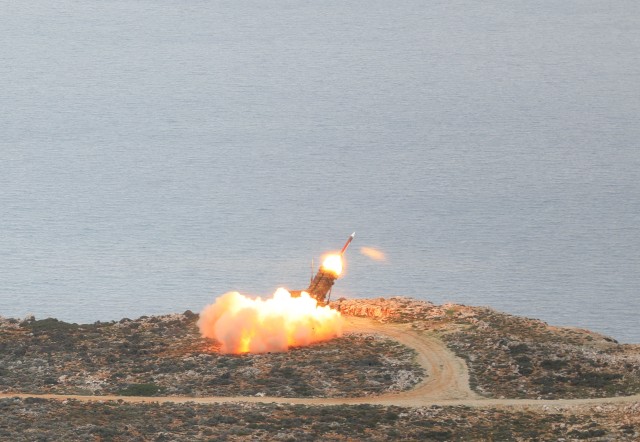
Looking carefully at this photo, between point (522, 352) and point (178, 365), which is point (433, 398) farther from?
point (178, 365)

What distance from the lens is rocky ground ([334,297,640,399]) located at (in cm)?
11625

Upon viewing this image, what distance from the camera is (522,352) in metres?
123

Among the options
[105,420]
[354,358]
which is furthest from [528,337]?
[105,420]

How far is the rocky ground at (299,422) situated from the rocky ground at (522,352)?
5799 mm

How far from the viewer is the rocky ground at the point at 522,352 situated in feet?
381

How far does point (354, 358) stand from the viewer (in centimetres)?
12244

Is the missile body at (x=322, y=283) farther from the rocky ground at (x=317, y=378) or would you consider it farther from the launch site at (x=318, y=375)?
the rocky ground at (x=317, y=378)

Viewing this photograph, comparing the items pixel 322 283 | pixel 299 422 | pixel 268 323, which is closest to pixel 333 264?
pixel 322 283

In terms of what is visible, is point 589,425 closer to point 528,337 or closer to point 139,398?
point 528,337

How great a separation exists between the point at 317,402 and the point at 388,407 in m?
5.42

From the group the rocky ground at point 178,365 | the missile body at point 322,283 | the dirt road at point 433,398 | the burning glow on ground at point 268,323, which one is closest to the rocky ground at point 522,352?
the dirt road at point 433,398

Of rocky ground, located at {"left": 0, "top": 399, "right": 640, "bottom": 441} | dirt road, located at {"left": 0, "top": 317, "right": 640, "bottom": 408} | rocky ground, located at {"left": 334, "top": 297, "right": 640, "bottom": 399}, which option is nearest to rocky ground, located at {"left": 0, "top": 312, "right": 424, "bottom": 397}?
dirt road, located at {"left": 0, "top": 317, "right": 640, "bottom": 408}

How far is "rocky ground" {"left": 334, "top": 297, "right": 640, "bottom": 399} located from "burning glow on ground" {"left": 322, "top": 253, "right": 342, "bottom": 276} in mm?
4957

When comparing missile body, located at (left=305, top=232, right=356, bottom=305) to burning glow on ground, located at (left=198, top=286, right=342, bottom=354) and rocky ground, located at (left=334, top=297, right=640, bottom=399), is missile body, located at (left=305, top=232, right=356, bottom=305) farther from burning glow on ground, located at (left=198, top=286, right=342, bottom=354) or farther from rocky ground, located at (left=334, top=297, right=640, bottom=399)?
rocky ground, located at (left=334, top=297, right=640, bottom=399)
